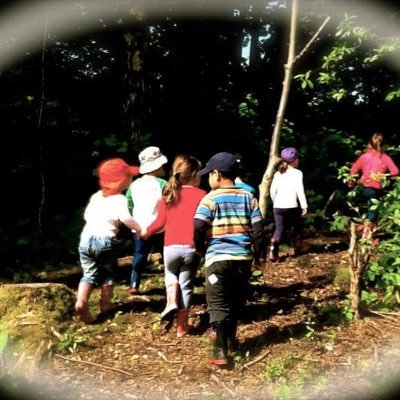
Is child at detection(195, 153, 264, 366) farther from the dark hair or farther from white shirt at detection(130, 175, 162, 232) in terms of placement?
white shirt at detection(130, 175, 162, 232)

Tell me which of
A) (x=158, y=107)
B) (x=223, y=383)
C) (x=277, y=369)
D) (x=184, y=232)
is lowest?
(x=223, y=383)

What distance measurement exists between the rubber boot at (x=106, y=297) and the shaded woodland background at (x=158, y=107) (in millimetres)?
2428

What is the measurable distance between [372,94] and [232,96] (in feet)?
14.1

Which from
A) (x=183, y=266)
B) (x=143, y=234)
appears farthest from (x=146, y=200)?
(x=183, y=266)

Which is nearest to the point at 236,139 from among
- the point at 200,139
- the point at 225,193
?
the point at 200,139

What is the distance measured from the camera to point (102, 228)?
15.5 ft

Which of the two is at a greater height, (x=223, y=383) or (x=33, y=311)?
(x=33, y=311)

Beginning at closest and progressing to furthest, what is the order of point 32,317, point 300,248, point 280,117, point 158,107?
point 32,317 → point 280,117 → point 300,248 → point 158,107

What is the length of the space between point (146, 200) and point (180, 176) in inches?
24.9

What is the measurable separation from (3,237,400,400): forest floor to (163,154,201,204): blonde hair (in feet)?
4.77

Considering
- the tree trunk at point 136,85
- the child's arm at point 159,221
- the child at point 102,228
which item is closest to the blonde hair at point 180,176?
the child's arm at point 159,221

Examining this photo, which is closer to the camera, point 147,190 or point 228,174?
point 228,174

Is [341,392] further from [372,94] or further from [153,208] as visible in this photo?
[372,94]

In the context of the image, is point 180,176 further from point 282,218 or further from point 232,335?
point 282,218
